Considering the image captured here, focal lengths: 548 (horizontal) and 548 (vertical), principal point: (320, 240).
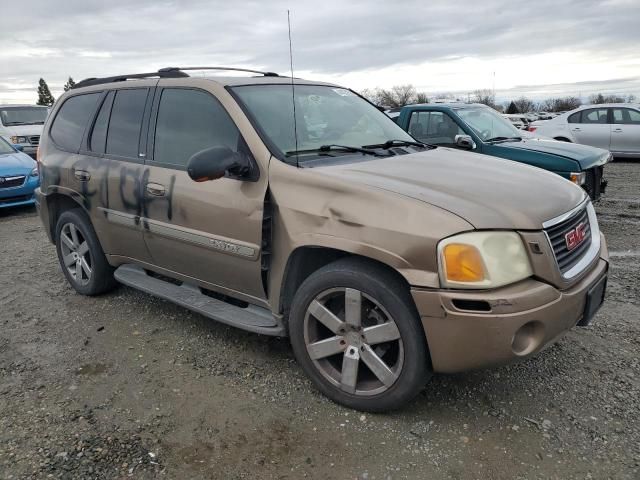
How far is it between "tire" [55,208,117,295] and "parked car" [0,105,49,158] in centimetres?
1011

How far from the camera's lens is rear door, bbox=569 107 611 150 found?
43.3 feet

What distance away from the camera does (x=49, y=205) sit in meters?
4.90

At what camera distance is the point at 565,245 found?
9.05 ft

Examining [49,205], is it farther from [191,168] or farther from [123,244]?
[191,168]

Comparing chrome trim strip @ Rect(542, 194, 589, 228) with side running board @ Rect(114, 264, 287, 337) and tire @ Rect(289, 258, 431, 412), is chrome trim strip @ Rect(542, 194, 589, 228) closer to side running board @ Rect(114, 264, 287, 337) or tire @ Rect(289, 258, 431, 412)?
tire @ Rect(289, 258, 431, 412)

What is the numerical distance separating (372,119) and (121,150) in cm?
189

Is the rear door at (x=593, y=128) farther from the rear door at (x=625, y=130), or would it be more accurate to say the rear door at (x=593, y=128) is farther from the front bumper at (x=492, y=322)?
the front bumper at (x=492, y=322)

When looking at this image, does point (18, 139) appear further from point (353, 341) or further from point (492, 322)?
point (492, 322)

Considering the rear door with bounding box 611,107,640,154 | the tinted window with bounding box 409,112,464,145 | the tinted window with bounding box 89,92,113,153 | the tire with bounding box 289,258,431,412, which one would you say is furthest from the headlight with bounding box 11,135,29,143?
the rear door with bounding box 611,107,640,154

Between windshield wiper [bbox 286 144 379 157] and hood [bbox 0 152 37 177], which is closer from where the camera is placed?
windshield wiper [bbox 286 144 379 157]

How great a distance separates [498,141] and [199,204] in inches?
204

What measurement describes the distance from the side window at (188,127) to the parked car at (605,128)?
1191 cm

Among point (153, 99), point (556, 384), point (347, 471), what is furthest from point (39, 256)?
point (556, 384)

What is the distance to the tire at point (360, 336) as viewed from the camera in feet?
8.68
